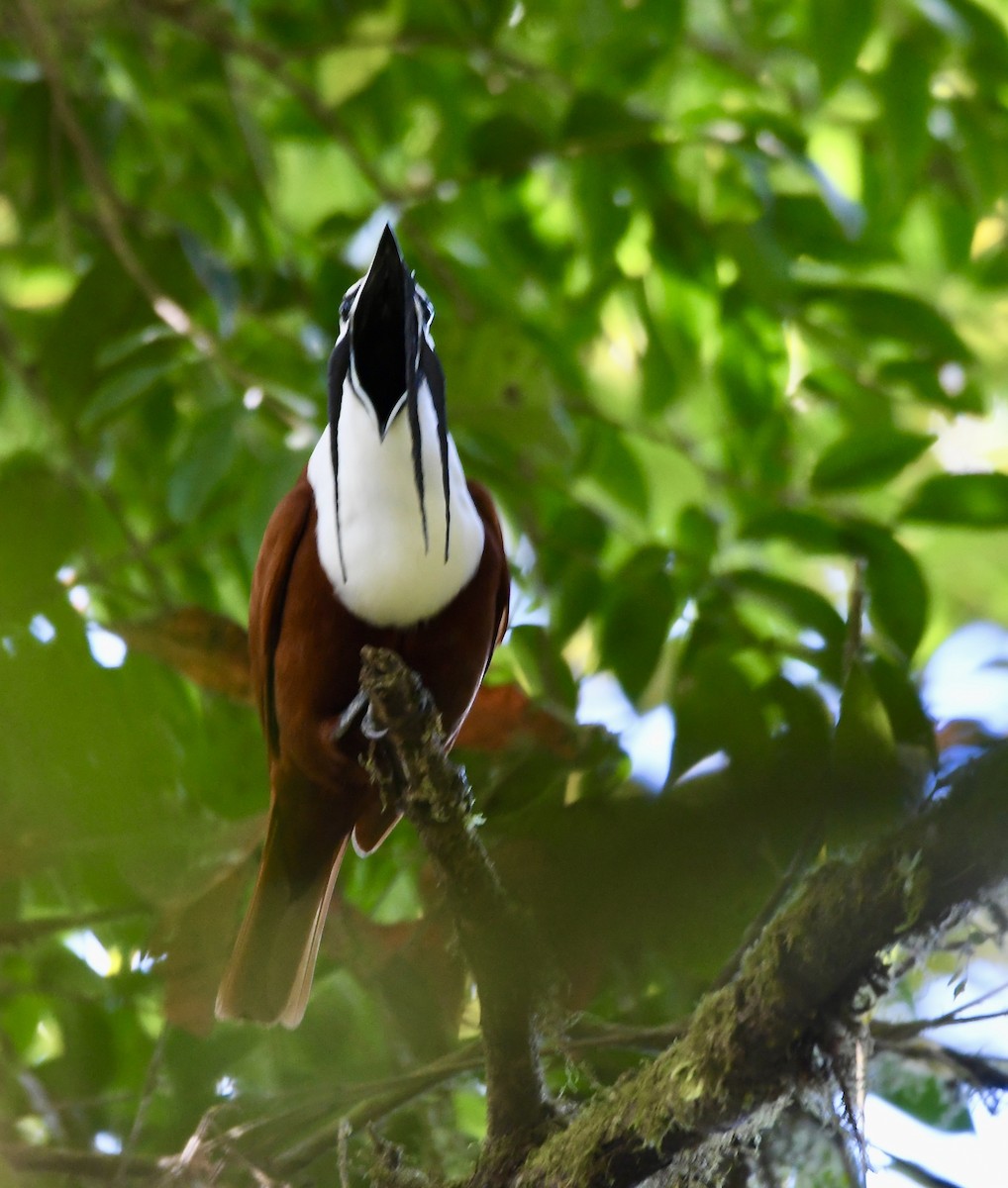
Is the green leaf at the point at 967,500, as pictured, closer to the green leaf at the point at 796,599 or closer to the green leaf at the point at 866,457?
the green leaf at the point at 866,457

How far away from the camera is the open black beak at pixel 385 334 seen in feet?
4.86

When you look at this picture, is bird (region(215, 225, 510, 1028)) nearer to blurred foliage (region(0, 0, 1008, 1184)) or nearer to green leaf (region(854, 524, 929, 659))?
blurred foliage (region(0, 0, 1008, 1184))

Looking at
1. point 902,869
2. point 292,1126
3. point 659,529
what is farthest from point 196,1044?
point 659,529

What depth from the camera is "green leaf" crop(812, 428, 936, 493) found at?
2109 mm

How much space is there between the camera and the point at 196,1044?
161 centimetres

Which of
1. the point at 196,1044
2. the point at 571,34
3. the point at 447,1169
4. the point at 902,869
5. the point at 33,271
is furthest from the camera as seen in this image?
the point at 33,271

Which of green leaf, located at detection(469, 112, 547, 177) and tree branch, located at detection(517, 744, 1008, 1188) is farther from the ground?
green leaf, located at detection(469, 112, 547, 177)

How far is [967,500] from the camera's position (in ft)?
6.60

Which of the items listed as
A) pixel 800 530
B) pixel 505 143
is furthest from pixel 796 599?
pixel 505 143

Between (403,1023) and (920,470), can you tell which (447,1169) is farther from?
(920,470)

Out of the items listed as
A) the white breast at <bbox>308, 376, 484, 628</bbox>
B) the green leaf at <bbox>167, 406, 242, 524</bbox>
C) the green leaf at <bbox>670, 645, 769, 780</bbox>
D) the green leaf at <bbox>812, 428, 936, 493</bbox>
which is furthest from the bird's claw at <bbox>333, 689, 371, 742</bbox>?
the green leaf at <bbox>812, 428, 936, 493</bbox>

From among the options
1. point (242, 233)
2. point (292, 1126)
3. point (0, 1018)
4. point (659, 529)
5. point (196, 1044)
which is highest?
point (242, 233)

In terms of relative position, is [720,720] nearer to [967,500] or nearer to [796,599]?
[796,599]

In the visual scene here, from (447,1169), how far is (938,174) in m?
2.29
